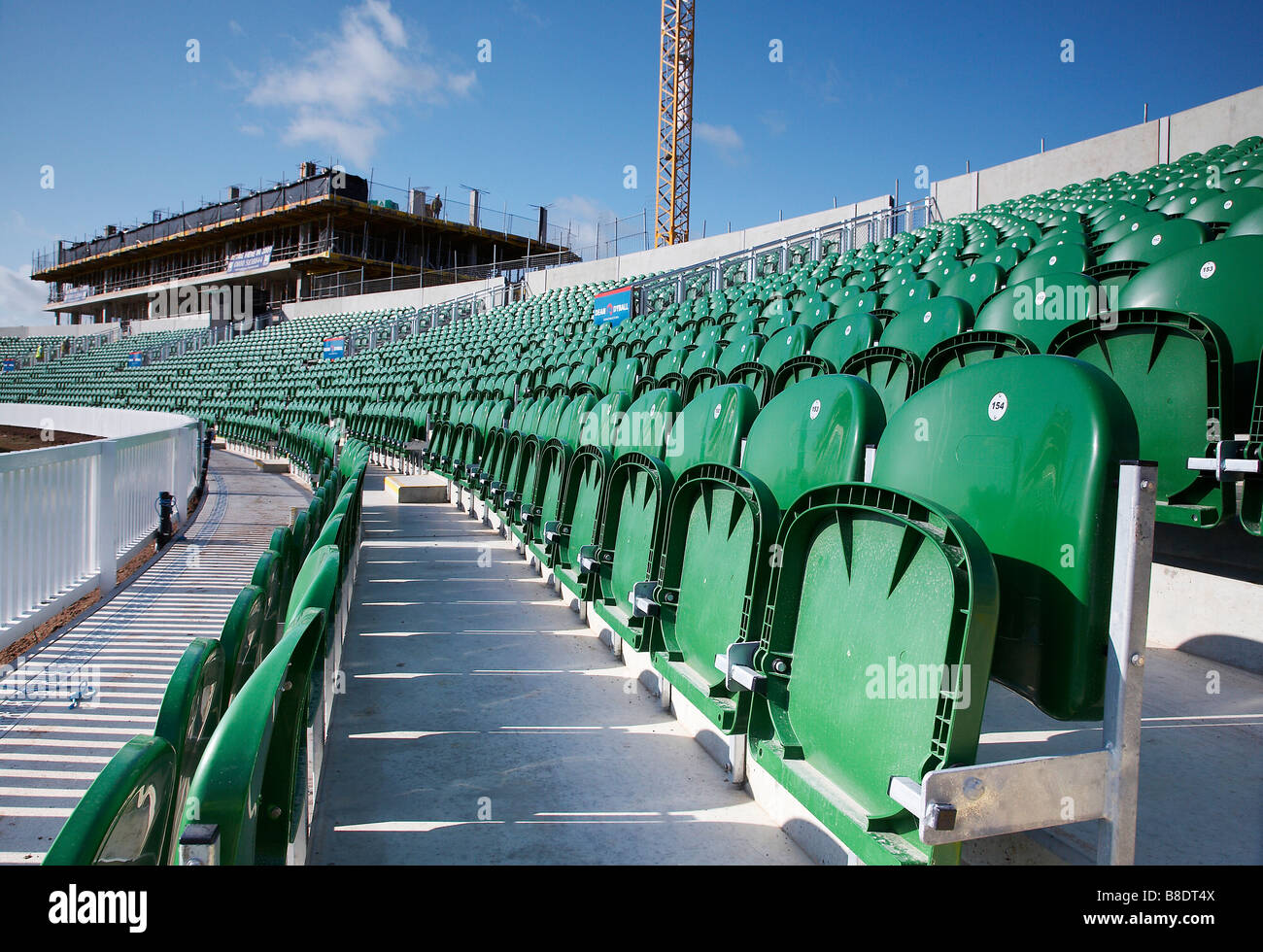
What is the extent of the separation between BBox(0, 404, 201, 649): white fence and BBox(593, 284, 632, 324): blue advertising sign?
7.28m

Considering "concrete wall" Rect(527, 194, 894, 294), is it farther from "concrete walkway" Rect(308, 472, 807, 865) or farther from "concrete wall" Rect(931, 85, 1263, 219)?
"concrete walkway" Rect(308, 472, 807, 865)

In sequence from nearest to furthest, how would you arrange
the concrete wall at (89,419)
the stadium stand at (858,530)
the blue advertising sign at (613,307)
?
the stadium stand at (858,530), the blue advertising sign at (613,307), the concrete wall at (89,419)

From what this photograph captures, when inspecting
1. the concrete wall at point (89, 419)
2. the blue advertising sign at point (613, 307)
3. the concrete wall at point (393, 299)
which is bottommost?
the concrete wall at point (89, 419)

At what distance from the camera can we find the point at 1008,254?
5793 mm

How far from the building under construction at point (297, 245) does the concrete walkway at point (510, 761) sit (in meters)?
28.5

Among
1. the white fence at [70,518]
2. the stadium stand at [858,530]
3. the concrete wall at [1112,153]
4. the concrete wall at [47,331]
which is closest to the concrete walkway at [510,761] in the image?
the stadium stand at [858,530]

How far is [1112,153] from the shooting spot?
15547 mm

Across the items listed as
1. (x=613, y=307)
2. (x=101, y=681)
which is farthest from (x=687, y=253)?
(x=101, y=681)

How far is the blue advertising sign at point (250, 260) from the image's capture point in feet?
121

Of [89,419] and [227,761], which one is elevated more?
[89,419]

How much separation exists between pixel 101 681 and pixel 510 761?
204 centimetres

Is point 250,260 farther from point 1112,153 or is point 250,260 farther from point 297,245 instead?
point 1112,153

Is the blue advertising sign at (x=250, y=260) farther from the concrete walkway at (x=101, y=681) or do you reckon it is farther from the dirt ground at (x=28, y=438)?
the concrete walkway at (x=101, y=681)
